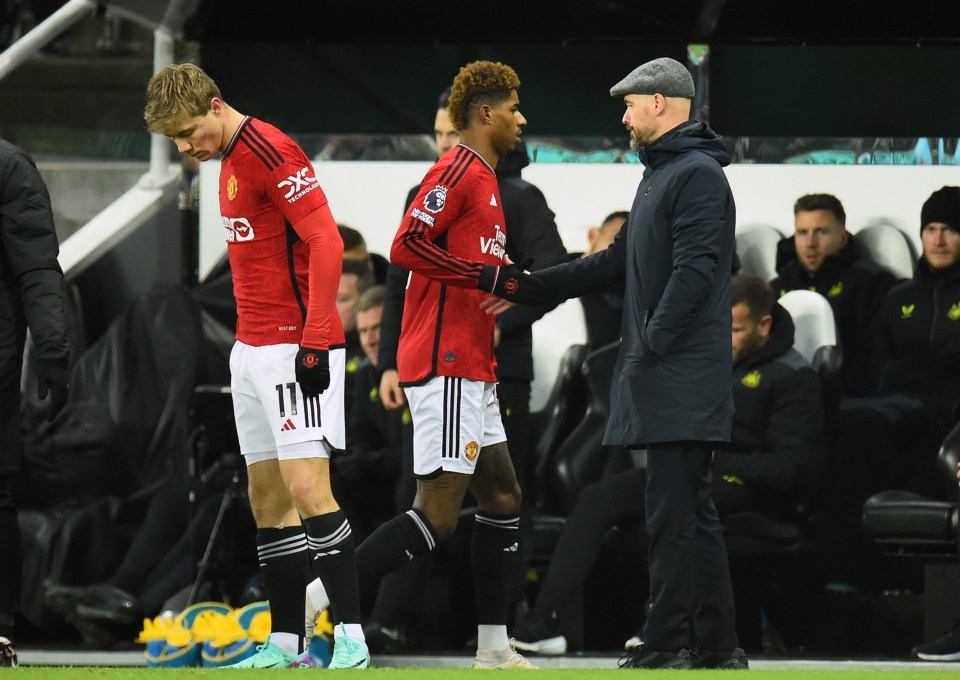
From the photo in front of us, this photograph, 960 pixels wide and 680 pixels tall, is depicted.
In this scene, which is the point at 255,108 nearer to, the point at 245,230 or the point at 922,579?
the point at 245,230

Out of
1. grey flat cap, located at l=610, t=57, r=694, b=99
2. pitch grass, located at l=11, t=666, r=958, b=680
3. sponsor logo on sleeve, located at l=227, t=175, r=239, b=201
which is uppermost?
grey flat cap, located at l=610, t=57, r=694, b=99

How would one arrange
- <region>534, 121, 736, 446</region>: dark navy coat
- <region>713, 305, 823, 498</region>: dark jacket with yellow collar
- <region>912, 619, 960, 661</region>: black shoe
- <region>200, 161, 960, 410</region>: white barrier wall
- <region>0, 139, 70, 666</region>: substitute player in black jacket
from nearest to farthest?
<region>534, 121, 736, 446</region>: dark navy coat, <region>0, 139, 70, 666</region>: substitute player in black jacket, <region>912, 619, 960, 661</region>: black shoe, <region>713, 305, 823, 498</region>: dark jacket with yellow collar, <region>200, 161, 960, 410</region>: white barrier wall

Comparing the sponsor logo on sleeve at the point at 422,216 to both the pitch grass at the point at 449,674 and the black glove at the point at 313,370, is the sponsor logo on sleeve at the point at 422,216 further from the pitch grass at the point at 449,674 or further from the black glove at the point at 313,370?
the pitch grass at the point at 449,674

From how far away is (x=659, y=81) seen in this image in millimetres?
4738

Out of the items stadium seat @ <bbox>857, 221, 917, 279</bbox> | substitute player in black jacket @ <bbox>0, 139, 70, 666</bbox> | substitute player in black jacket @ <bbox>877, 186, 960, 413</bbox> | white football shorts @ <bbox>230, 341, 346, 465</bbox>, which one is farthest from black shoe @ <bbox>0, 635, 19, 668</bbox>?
stadium seat @ <bbox>857, 221, 917, 279</bbox>

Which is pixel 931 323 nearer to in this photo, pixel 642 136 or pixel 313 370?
pixel 642 136

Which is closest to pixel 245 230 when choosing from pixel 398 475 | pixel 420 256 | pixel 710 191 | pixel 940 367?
pixel 420 256

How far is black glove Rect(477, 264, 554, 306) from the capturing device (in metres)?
4.90

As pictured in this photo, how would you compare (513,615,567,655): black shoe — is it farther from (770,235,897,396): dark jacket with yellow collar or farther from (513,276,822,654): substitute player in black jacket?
(770,235,897,396): dark jacket with yellow collar

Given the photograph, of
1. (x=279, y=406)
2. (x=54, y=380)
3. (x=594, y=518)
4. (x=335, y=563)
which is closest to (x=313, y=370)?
(x=279, y=406)

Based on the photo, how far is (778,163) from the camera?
673 cm

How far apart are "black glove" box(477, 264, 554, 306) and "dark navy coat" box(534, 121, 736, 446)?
0.36 meters

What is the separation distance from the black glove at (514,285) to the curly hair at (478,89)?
1.76 feet

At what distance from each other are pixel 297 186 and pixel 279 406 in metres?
0.64
